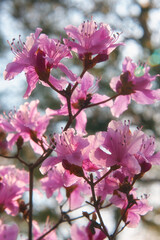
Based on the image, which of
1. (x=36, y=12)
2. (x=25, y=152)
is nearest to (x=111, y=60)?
(x=36, y=12)

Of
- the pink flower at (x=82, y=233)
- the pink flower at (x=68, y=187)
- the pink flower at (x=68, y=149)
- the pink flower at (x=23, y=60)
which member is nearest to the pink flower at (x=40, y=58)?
the pink flower at (x=23, y=60)

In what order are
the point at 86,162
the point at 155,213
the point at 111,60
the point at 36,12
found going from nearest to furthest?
the point at 86,162 → the point at 155,213 → the point at 111,60 → the point at 36,12

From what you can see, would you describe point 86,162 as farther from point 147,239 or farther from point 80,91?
point 147,239

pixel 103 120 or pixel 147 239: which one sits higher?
pixel 103 120

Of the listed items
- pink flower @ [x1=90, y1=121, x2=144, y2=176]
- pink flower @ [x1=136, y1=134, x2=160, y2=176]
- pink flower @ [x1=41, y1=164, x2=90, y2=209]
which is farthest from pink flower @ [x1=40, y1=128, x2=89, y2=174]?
pink flower @ [x1=41, y1=164, x2=90, y2=209]

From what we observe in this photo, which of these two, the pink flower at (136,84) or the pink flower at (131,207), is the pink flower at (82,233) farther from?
the pink flower at (136,84)

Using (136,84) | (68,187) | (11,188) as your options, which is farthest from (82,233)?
(136,84)
